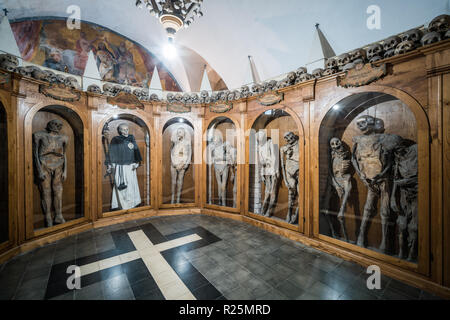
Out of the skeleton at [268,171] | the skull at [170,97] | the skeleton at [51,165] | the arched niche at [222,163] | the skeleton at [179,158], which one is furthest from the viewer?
the skeleton at [179,158]

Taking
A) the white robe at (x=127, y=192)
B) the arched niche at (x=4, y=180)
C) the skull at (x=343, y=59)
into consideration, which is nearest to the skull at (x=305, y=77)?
the skull at (x=343, y=59)

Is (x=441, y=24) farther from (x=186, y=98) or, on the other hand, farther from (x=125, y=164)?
(x=125, y=164)

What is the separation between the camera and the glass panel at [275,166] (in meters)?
3.88

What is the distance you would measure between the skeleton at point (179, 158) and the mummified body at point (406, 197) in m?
4.63

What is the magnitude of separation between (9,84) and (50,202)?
2.34 m

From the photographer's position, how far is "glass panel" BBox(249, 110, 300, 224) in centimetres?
388

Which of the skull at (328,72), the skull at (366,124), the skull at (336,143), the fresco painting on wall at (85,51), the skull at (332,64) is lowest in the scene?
the skull at (336,143)

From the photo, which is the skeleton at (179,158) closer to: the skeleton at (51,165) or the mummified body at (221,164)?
the mummified body at (221,164)

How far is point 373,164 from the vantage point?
9.23 feet

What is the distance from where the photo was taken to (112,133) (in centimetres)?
473

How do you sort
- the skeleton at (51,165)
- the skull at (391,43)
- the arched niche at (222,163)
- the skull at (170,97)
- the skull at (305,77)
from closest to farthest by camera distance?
the skull at (391,43) → the skull at (305,77) → the skeleton at (51,165) → the arched niche at (222,163) → the skull at (170,97)

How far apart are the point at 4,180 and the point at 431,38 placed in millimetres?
6776

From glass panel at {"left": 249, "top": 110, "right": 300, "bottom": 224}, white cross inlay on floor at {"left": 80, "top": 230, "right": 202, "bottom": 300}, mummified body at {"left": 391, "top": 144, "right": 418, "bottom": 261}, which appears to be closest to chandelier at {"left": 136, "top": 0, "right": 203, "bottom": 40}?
glass panel at {"left": 249, "top": 110, "right": 300, "bottom": 224}

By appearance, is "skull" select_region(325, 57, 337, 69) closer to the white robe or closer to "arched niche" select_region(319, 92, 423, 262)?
"arched niche" select_region(319, 92, 423, 262)
